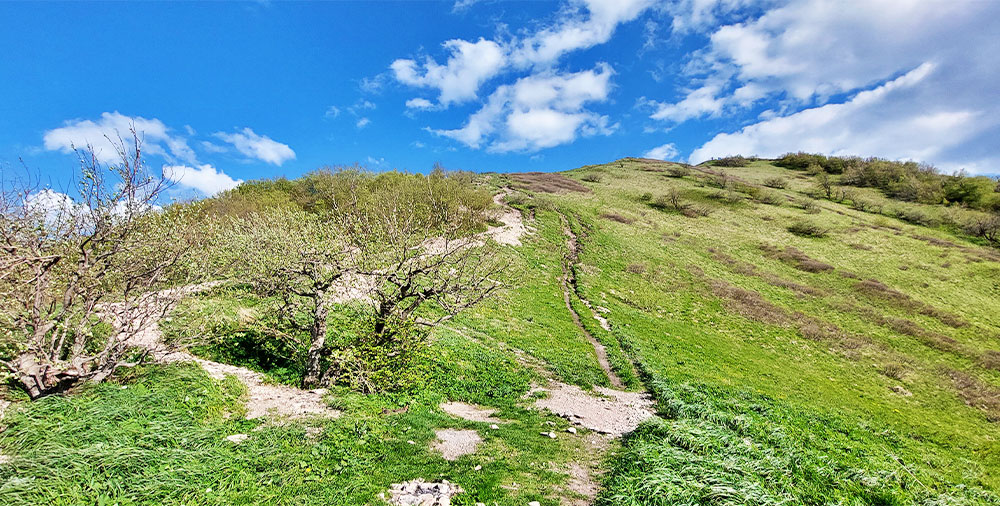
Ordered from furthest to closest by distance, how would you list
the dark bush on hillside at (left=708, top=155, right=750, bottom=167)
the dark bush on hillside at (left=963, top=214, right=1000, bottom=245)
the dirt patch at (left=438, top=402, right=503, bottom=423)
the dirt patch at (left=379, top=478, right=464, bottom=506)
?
the dark bush on hillside at (left=708, top=155, right=750, bottom=167), the dark bush on hillside at (left=963, top=214, right=1000, bottom=245), the dirt patch at (left=438, top=402, right=503, bottom=423), the dirt patch at (left=379, top=478, right=464, bottom=506)

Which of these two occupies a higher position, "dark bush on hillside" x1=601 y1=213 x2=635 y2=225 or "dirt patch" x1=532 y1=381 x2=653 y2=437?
"dark bush on hillside" x1=601 y1=213 x2=635 y2=225

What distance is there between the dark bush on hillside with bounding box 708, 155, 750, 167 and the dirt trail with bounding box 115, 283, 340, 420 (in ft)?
471

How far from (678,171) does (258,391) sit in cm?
11010

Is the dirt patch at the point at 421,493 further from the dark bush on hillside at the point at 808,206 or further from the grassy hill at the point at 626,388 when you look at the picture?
the dark bush on hillside at the point at 808,206

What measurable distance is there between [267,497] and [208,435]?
101 inches

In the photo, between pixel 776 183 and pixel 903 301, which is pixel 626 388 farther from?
pixel 776 183

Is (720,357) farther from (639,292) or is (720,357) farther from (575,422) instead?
(575,422)

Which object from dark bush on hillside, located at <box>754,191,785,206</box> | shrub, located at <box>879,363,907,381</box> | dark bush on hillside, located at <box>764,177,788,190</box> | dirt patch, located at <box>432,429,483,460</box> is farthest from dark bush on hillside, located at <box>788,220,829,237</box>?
dirt patch, located at <box>432,429,483,460</box>

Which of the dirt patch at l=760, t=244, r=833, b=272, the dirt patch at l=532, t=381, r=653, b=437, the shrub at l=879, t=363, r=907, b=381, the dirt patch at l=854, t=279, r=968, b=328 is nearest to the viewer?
the dirt patch at l=532, t=381, r=653, b=437

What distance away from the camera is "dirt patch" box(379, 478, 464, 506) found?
765 cm

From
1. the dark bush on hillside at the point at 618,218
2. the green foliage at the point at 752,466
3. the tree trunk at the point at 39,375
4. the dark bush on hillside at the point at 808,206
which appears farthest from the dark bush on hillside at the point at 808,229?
the tree trunk at the point at 39,375

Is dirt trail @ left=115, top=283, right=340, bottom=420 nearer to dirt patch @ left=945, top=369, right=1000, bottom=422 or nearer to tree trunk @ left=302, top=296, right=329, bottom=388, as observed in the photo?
tree trunk @ left=302, top=296, right=329, bottom=388

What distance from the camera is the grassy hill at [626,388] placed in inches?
296

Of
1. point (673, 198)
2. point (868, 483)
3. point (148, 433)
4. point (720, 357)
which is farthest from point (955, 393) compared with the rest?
point (673, 198)
